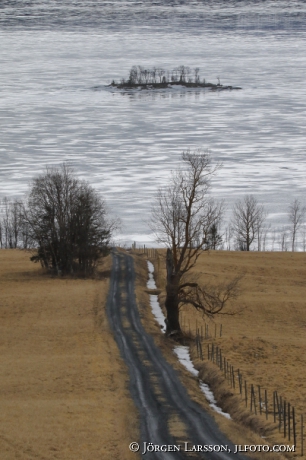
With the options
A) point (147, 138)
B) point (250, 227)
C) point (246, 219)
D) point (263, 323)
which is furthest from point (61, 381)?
point (147, 138)

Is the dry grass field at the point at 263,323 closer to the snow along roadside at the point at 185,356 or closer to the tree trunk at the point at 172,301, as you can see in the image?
the snow along roadside at the point at 185,356

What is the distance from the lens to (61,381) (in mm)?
23438

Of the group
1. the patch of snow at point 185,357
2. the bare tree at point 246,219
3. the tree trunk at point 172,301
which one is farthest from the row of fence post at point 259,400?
the bare tree at point 246,219

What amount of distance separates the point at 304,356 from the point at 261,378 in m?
4.02

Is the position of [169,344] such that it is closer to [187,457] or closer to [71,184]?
[187,457]

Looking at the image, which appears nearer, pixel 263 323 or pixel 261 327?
pixel 261 327

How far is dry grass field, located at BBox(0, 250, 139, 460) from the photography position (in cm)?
1727

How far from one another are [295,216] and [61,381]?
2006 inches

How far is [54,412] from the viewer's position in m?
19.8

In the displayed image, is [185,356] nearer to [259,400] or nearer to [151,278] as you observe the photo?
[259,400]

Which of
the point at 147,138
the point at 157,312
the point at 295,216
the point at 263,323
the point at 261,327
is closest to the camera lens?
the point at 261,327

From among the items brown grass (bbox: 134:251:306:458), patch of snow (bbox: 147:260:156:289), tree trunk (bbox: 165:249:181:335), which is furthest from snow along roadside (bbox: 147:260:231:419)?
tree trunk (bbox: 165:249:181:335)

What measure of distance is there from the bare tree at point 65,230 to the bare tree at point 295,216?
26477mm

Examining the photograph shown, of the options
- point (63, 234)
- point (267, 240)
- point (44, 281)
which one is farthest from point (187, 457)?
point (267, 240)
